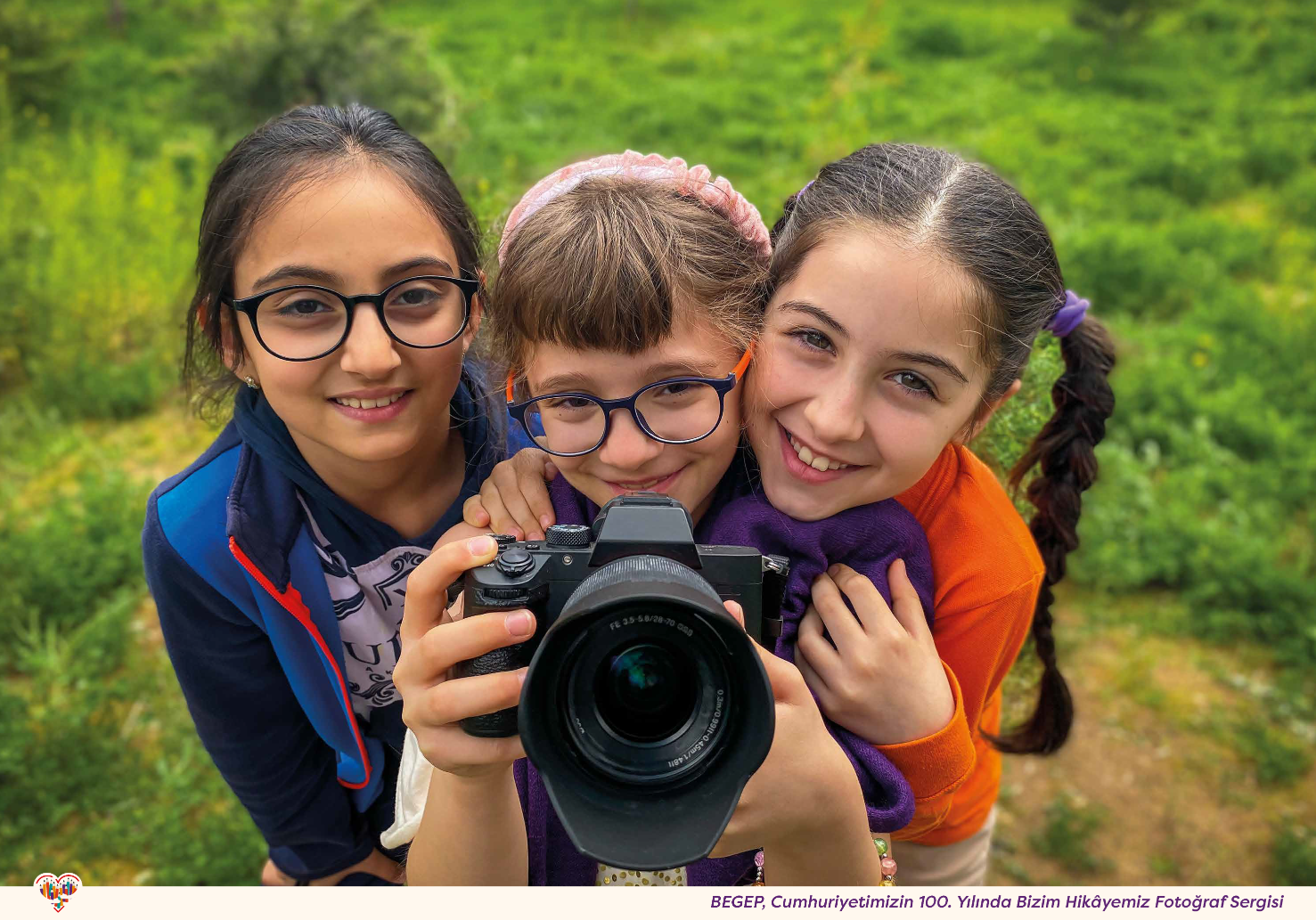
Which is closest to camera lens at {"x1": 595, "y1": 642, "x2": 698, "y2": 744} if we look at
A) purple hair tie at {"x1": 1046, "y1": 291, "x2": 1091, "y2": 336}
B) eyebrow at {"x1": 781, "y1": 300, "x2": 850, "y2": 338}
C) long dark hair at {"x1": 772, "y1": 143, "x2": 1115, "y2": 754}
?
eyebrow at {"x1": 781, "y1": 300, "x2": 850, "y2": 338}

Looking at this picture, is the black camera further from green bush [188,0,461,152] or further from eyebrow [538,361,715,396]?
green bush [188,0,461,152]

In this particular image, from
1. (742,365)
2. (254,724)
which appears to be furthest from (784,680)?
(254,724)

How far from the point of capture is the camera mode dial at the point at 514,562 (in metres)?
1.33

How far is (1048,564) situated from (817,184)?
947 millimetres

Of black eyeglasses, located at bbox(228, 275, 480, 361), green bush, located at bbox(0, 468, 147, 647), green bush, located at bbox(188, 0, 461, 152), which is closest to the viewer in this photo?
black eyeglasses, located at bbox(228, 275, 480, 361)

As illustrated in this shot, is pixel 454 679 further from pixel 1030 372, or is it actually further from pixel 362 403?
pixel 1030 372

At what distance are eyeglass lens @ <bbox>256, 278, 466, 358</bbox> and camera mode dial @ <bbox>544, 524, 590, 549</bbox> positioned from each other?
582 mm

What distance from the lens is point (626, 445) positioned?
155 centimetres

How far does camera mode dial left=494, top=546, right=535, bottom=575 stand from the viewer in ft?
4.36

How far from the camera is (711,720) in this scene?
4.14ft

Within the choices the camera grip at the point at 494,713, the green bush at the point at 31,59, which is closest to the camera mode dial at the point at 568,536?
the camera grip at the point at 494,713

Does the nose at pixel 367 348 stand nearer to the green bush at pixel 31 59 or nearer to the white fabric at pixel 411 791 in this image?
the white fabric at pixel 411 791

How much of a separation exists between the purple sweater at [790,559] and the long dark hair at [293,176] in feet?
2.13

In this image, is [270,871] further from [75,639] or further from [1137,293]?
[1137,293]
